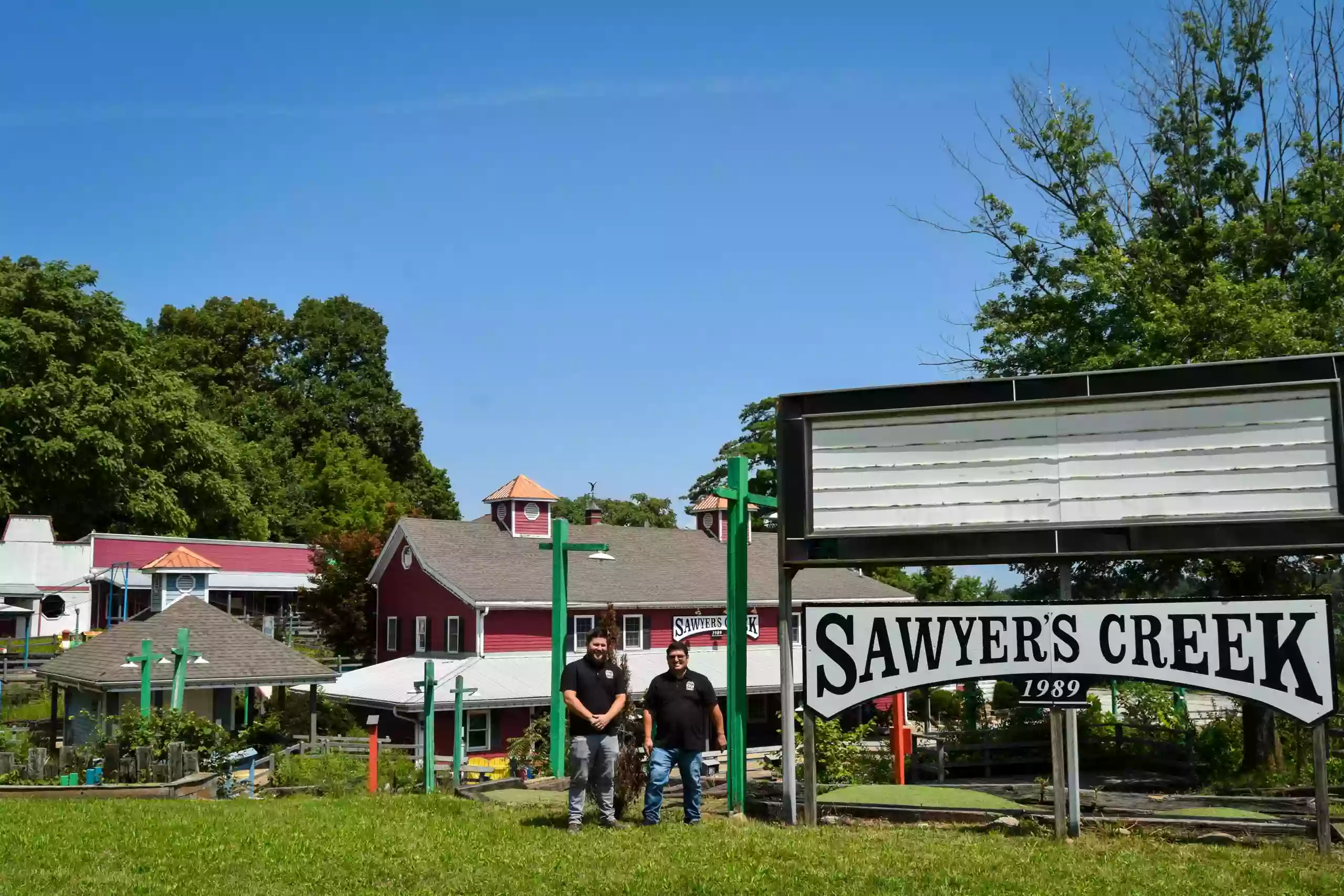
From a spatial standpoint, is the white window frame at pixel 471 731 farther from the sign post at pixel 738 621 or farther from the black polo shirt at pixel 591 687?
the black polo shirt at pixel 591 687

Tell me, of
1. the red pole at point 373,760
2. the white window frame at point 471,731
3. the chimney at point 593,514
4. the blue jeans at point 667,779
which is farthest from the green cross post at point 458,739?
the chimney at point 593,514

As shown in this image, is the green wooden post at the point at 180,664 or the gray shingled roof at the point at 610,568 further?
the gray shingled roof at the point at 610,568

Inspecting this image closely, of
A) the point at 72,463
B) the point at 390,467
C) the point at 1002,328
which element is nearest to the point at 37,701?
the point at 72,463

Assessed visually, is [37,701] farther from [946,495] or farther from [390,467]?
[390,467]

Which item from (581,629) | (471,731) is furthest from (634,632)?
(471,731)

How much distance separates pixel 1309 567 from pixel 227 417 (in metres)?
66.6

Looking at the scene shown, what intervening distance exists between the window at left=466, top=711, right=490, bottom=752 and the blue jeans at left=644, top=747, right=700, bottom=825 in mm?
22460

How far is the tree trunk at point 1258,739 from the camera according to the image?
21953 mm

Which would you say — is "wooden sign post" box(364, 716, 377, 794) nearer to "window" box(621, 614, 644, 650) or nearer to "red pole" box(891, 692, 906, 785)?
"red pole" box(891, 692, 906, 785)

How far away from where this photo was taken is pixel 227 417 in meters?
76.0

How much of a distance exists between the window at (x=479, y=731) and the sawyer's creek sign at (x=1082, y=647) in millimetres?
22632

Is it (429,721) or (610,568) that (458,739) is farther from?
(610,568)

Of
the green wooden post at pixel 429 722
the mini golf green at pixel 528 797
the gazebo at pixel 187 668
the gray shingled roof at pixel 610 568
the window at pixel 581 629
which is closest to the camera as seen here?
the mini golf green at pixel 528 797

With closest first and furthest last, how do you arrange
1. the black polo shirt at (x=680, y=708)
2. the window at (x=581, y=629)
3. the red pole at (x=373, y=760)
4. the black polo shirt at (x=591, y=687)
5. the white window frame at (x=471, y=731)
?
the black polo shirt at (x=591, y=687)
the black polo shirt at (x=680, y=708)
the red pole at (x=373, y=760)
the white window frame at (x=471, y=731)
the window at (x=581, y=629)
